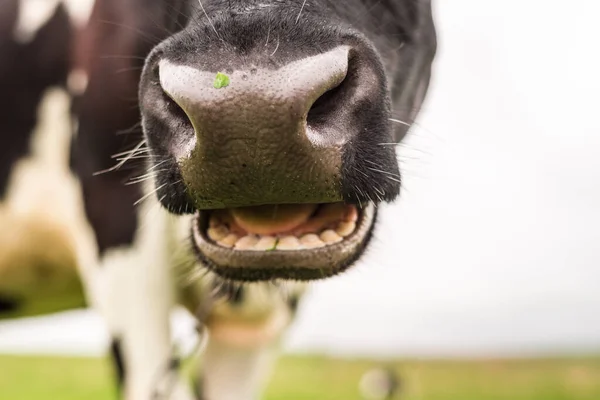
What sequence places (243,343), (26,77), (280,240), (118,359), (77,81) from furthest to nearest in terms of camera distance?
(243,343) → (26,77) → (77,81) → (118,359) → (280,240)

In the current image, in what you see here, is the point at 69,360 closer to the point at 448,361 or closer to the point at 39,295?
the point at 448,361

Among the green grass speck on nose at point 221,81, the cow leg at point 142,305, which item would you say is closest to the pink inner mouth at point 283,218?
the green grass speck on nose at point 221,81

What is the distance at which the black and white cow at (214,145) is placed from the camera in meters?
1.38

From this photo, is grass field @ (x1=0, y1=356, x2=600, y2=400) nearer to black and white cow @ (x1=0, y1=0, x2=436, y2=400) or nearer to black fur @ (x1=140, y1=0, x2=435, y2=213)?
black and white cow @ (x1=0, y1=0, x2=436, y2=400)

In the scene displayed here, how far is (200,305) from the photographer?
2.70 metres

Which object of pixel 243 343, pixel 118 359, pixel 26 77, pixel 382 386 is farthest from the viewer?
pixel 382 386

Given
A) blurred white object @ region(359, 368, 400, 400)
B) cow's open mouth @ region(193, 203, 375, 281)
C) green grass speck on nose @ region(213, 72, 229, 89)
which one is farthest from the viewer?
blurred white object @ region(359, 368, 400, 400)

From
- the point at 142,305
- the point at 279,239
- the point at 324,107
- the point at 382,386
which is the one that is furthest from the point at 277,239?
the point at 382,386

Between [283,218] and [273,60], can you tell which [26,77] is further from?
[273,60]

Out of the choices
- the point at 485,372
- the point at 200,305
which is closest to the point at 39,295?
the point at 200,305

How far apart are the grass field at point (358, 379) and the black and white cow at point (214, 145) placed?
6202mm

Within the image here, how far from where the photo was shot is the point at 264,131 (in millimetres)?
1360

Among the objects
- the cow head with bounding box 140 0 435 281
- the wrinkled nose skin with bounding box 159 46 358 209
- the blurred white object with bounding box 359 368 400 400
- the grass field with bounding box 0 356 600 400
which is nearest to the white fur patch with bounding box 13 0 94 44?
the cow head with bounding box 140 0 435 281

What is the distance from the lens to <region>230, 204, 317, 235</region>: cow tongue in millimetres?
1672
